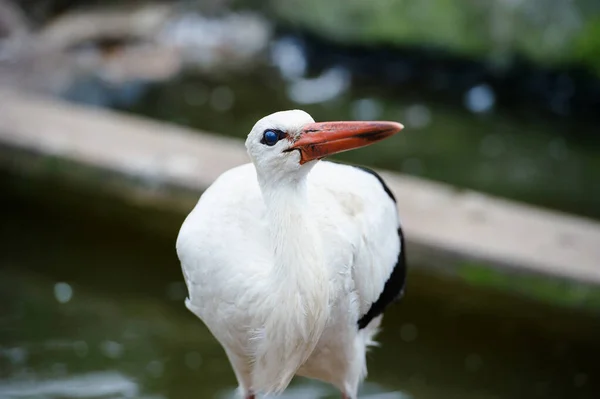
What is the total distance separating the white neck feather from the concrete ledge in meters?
1.68

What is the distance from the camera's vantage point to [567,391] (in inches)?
164

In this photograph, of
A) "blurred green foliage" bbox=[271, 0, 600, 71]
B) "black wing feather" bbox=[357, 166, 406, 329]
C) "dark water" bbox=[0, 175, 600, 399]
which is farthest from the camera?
"blurred green foliage" bbox=[271, 0, 600, 71]

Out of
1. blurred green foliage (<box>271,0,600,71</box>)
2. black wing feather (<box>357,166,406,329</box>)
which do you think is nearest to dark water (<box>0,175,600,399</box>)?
black wing feather (<box>357,166,406,329</box>)

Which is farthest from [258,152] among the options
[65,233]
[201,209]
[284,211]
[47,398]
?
[65,233]

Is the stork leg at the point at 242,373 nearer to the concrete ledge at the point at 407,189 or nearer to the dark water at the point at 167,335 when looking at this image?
the dark water at the point at 167,335

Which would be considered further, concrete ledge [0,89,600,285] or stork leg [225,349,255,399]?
concrete ledge [0,89,600,285]

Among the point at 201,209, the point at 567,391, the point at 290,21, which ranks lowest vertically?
the point at 567,391

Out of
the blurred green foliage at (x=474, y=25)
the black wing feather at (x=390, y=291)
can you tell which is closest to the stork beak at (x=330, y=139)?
the black wing feather at (x=390, y=291)

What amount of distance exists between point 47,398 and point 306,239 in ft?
6.34

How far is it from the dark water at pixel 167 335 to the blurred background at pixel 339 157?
1 cm

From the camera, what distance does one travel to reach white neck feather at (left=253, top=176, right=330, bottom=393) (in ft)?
8.63

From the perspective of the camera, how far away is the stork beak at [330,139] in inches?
99.5

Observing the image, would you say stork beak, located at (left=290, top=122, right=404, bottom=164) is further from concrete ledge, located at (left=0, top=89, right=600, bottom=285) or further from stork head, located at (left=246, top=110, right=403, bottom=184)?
concrete ledge, located at (left=0, top=89, right=600, bottom=285)

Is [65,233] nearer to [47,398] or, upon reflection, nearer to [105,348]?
[105,348]
